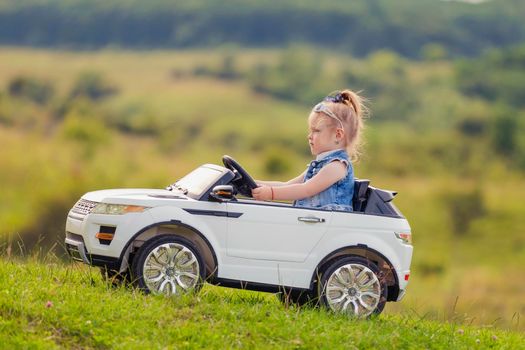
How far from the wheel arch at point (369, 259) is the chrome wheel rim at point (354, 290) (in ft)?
0.35

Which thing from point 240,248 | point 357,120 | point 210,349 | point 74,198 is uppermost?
point 357,120

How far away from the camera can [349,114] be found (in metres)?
8.84

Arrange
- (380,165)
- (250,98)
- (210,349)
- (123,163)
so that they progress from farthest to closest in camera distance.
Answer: (250,98) → (380,165) → (123,163) → (210,349)

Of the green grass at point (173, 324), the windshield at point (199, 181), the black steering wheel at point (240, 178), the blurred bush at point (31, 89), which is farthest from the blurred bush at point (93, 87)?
the green grass at point (173, 324)

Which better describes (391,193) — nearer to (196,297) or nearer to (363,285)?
(363,285)

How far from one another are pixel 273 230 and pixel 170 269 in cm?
88

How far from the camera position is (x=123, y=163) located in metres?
130

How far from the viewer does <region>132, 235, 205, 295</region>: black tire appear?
26.1ft

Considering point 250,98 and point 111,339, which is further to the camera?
point 250,98

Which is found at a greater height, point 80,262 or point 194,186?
point 194,186

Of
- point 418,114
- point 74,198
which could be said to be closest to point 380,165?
point 418,114

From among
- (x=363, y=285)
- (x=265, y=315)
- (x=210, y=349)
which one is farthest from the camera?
(x=363, y=285)

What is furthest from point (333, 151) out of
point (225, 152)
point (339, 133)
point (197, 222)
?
point (225, 152)

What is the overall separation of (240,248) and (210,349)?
1230 millimetres
